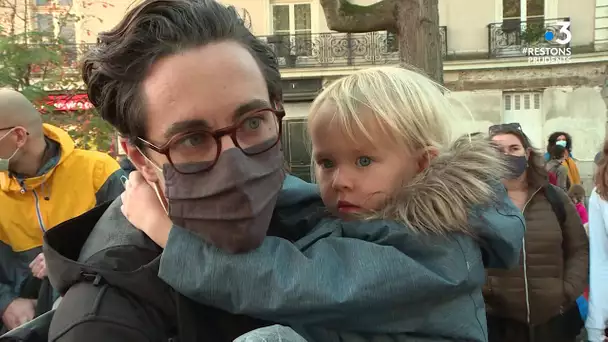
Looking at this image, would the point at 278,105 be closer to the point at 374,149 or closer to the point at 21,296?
the point at 374,149

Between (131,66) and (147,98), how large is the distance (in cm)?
8

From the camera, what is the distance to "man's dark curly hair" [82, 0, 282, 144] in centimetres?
120

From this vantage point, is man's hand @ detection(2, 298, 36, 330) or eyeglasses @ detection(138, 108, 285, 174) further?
man's hand @ detection(2, 298, 36, 330)

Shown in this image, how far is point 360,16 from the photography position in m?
5.14

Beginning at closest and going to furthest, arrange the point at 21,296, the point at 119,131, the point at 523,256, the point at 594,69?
the point at 119,131
the point at 21,296
the point at 523,256
the point at 594,69

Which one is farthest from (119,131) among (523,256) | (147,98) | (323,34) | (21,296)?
(323,34)

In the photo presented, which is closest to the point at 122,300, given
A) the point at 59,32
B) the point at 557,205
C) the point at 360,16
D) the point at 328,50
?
the point at 557,205

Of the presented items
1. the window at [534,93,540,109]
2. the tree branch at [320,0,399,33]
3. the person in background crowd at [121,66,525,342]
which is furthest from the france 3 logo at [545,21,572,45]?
the person in background crowd at [121,66,525,342]

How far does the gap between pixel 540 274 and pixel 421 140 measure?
189cm

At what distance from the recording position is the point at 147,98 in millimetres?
1196

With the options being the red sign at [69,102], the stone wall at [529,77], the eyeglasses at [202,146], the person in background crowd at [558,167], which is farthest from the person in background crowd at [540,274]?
the stone wall at [529,77]

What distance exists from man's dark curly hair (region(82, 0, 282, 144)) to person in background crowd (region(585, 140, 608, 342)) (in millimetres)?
2626

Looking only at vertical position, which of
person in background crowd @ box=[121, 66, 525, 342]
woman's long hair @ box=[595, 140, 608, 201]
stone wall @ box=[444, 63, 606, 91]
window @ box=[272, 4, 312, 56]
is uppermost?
window @ box=[272, 4, 312, 56]

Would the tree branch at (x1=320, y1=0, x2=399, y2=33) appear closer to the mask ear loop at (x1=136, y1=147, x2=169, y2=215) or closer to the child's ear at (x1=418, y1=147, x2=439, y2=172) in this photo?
the child's ear at (x1=418, y1=147, x2=439, y2=172)
